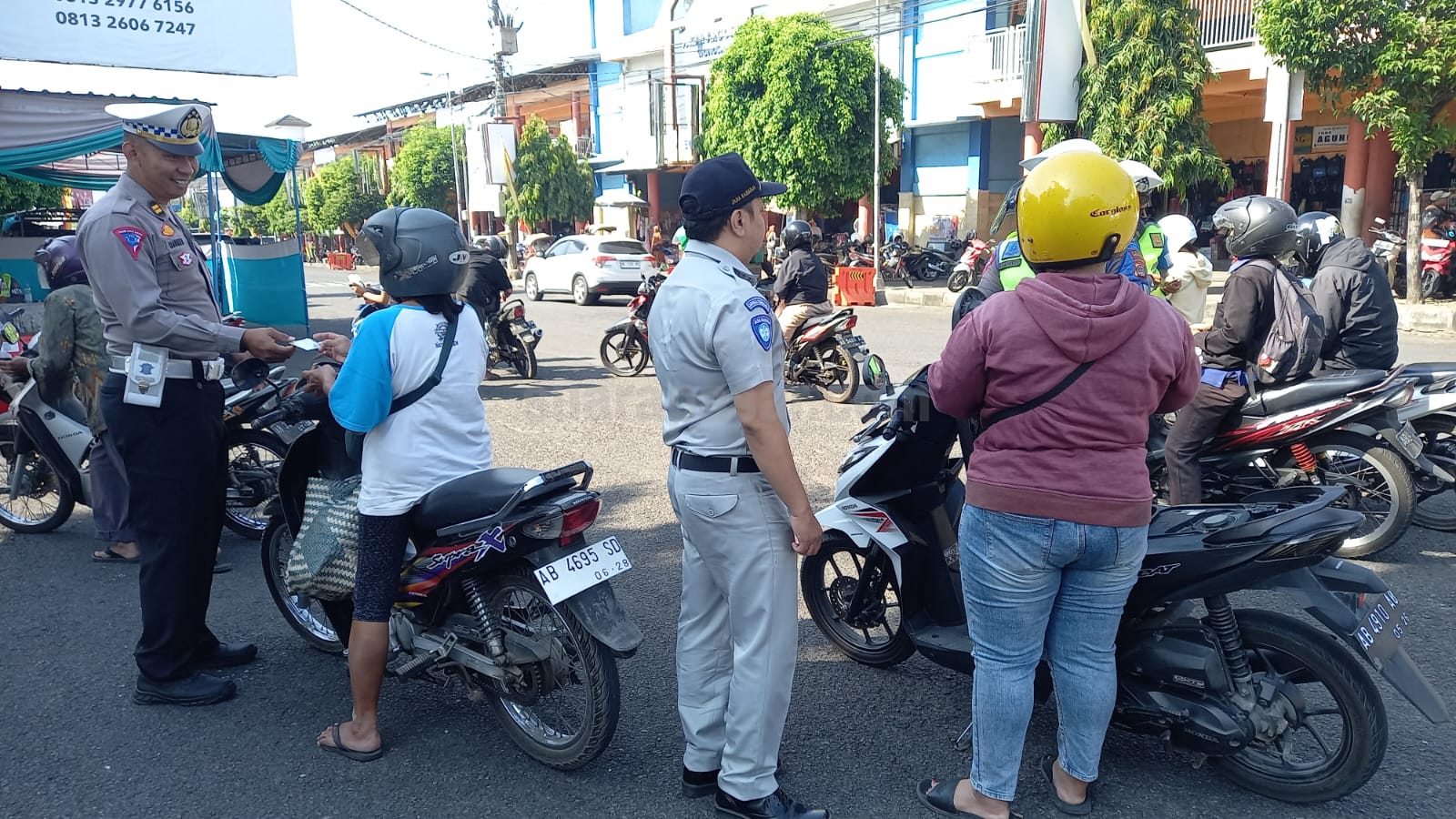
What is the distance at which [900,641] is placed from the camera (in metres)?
3.51

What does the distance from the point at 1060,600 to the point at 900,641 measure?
3.47ft

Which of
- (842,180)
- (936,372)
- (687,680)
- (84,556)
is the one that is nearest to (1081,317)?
(936,372)

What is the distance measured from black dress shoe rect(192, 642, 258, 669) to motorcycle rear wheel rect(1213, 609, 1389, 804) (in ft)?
11.0

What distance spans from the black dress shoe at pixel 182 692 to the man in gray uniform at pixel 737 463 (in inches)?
75.4

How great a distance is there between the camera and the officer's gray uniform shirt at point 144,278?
330 cm

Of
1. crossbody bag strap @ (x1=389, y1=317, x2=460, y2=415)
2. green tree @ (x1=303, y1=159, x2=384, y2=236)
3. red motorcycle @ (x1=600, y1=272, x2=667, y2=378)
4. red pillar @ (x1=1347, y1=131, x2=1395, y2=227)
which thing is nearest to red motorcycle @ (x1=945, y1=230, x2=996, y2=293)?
red pillar @ (x1=1347, y1=131, x2=1395, y2=227)

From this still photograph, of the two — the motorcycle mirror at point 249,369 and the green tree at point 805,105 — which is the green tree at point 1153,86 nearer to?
the green tree at point 805,105

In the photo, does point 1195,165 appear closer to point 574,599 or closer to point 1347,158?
point 1347,158

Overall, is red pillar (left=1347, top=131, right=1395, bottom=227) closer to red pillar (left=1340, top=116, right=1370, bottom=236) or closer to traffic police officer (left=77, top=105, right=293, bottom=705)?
red pillar (left=1340, top=116, right=1370, bottom=236)

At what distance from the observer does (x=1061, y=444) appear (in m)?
2.34

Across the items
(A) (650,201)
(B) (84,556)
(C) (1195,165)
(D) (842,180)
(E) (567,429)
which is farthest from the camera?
(A) (650,201)

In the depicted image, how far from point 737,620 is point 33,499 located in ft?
16.0

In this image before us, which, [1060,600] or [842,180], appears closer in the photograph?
[1060,600]

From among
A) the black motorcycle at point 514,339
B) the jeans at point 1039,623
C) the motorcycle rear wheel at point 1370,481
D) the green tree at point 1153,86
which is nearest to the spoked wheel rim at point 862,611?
the jeans at point 1039,623
